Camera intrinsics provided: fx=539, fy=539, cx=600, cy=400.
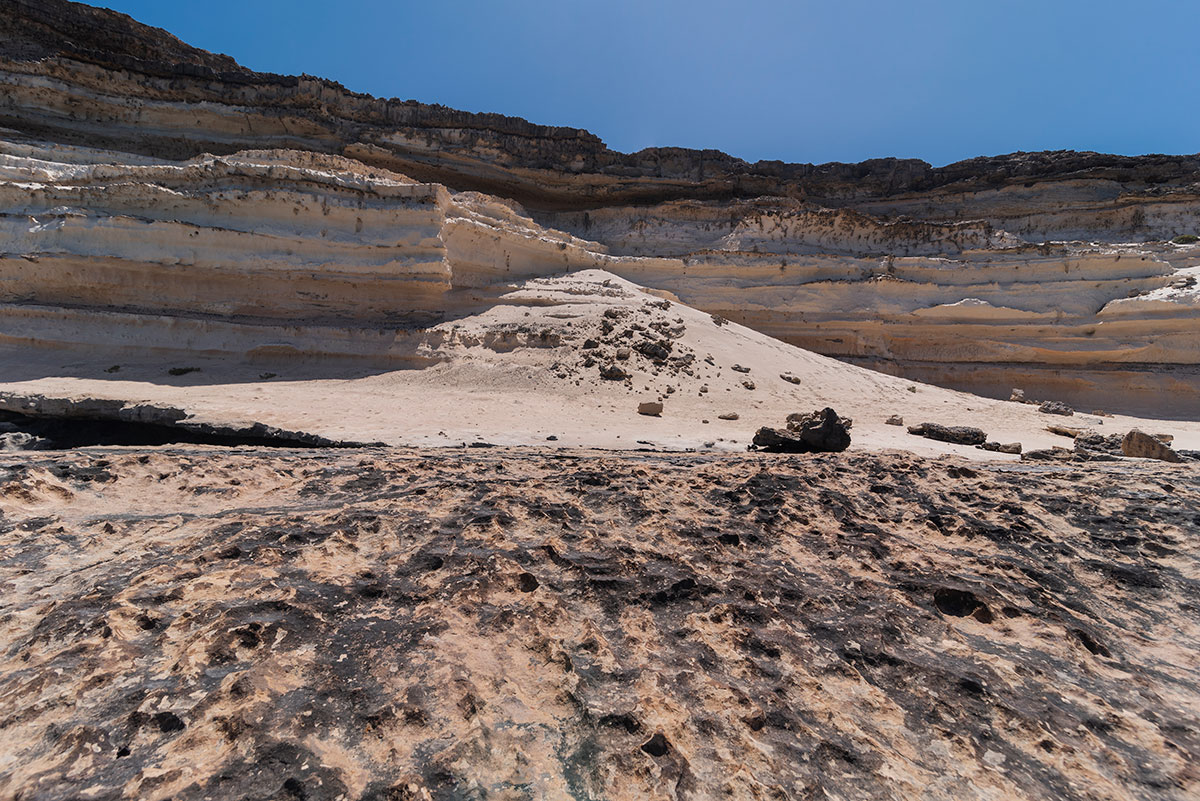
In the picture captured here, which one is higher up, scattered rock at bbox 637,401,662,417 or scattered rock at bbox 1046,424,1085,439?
scattered rock at bbox 637,401,662,417

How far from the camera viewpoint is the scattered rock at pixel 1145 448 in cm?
577

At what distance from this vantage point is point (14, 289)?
32.5ft

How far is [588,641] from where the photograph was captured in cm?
196

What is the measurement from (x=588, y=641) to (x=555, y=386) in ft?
25.0

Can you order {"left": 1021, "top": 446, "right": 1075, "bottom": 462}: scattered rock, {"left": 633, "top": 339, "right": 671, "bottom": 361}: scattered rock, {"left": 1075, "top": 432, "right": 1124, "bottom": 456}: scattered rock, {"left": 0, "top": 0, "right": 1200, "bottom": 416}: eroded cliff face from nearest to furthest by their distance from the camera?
{"left": 1021, "top": 446, "right": 1075, "bottom": 462}: scattered rock, {"left": 1075, "top": 432, "right": 1124, "bottom": 456}: scattered rock, {"left": 0, "top": 0, "right": 1200, "bottom": 416}: eroded cliff face, {"left": 633, "top": 339, "right": 671, "bottom": 361}: scattered rock

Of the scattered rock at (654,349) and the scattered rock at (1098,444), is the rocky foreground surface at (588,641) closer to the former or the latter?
the scattered rock at (1098,444)

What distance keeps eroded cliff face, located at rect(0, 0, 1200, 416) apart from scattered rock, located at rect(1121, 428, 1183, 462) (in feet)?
30.4

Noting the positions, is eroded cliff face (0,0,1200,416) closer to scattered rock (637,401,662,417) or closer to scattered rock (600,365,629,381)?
scattered rock (600,365,629,381)

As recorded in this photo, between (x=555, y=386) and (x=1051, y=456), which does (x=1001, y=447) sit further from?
(x=555, y=386)

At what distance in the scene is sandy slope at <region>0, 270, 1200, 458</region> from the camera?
691 cm

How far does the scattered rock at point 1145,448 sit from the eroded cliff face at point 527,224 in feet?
30.4

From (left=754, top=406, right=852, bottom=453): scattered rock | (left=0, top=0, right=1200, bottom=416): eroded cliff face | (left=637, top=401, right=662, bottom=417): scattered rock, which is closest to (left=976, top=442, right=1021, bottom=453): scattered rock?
(left=754, top=406, right=852, bottom=453): scattered rock

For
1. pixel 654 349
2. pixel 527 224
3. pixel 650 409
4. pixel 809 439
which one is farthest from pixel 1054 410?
pixel 527 224

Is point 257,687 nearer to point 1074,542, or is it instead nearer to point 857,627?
point 857,627
